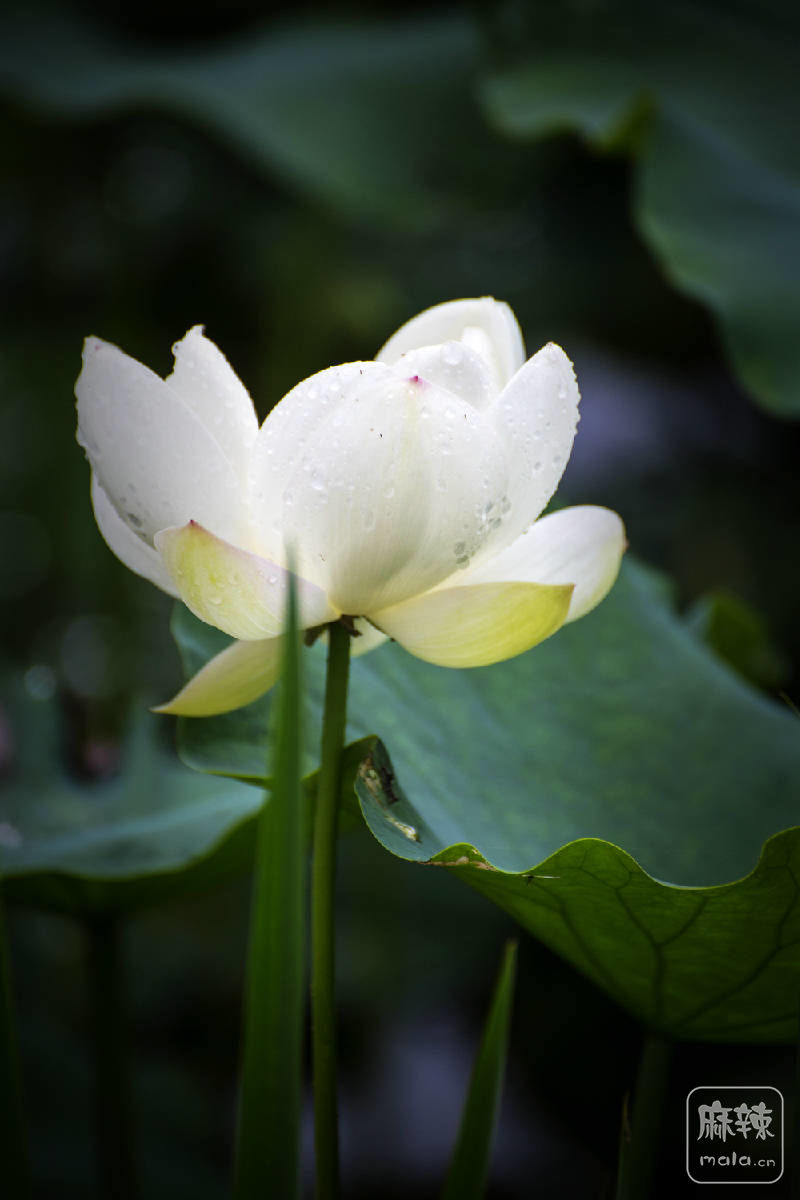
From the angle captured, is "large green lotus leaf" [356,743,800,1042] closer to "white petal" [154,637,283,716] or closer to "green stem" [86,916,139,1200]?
"white petal" [154,637,283,716]

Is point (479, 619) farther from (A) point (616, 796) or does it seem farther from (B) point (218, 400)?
(A) point (616, 796)

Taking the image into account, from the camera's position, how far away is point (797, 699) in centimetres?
98

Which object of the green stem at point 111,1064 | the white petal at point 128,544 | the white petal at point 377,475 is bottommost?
the green stem at point 111,1064

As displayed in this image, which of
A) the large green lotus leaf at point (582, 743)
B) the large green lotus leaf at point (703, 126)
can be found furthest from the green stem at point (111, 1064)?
the large green lotus leaf at point (703, 126)

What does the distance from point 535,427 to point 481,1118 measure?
244 millimetres

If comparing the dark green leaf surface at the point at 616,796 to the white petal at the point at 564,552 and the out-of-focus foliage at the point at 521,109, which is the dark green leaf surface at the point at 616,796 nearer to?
the white petal at the point at 564,552

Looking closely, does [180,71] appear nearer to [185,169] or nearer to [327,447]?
[185,169]

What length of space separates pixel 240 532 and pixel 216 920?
1.24 m

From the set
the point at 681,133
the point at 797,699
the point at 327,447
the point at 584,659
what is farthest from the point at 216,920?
the point at 327,447

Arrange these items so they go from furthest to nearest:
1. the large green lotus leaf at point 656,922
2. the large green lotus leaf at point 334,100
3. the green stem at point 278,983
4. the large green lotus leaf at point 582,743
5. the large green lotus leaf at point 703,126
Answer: the large green lotus leaf at point 334,100 < the large green lotus leaf at point 703,126 < the large green lotus leaf at point 582,743 < the large green lotus leaf at point 656,922 < the green stem at point 278,983

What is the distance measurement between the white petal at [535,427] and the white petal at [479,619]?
24mm

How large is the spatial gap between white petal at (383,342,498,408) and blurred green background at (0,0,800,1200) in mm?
462

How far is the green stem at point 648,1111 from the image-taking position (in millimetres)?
432

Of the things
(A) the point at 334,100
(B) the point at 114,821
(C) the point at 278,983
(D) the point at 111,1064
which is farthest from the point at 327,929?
(A) the point at 334,100
